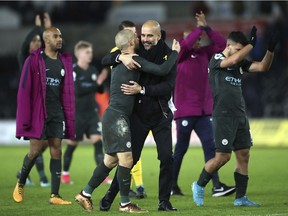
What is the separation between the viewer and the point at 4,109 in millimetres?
31781

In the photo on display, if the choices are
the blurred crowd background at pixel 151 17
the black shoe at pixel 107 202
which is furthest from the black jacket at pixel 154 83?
the blurred crowd background at pixel 151 17

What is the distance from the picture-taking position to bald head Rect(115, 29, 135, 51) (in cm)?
1121

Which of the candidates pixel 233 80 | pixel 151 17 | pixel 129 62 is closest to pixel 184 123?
pixel 233 80

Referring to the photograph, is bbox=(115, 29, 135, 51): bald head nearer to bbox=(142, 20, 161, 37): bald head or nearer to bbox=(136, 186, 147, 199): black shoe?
bbox=(142, 20, 161, 37): bald head

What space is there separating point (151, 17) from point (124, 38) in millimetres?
21479

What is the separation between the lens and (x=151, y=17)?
1282 inches

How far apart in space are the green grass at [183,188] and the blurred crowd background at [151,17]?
5795mm

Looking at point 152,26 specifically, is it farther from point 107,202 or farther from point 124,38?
point 107,202

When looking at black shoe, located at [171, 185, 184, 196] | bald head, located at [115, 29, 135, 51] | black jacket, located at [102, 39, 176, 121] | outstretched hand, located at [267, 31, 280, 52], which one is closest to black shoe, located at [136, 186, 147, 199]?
black shoe, located at [171, 185, 184, 196]

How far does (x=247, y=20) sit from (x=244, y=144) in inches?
746

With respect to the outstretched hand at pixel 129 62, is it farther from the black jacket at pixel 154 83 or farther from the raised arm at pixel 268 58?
the raised arm at pixel 268 58

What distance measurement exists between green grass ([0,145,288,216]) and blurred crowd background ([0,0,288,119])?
5.79 m

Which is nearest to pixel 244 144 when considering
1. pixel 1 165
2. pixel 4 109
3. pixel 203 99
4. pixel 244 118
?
pixel 244 118

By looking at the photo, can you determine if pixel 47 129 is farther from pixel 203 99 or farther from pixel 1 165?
pixel 1 165
